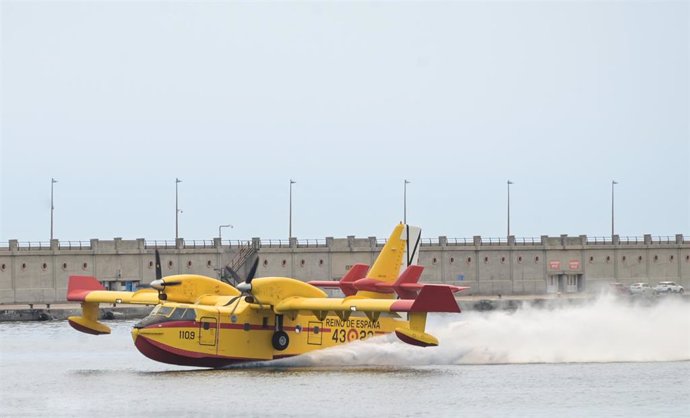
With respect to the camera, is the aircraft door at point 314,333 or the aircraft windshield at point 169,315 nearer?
the aircraft windshield at point 169,315

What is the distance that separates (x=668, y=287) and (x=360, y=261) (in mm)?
29103

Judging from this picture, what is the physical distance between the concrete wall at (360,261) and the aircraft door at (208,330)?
7286 centimetres

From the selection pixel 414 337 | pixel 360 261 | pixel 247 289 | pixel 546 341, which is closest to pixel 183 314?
pixel 247 289

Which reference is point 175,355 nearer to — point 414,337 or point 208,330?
point 208,330

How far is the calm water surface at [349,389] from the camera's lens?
40.3 m

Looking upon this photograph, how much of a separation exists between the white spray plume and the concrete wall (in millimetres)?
67867

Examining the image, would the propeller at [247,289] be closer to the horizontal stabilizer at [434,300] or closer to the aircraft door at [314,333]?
the aircraft door at [314,333]

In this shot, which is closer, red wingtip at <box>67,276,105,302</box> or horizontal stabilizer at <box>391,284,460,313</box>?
horizontal stabilizer at <box>391,284,460,313</box>

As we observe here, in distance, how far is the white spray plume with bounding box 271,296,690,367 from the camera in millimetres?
51938

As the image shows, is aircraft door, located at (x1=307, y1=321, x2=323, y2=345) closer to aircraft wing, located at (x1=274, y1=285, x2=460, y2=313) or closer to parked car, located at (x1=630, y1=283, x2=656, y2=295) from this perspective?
aircraft wing, located at (x1=274, y1=285, x2=460, y2=313)

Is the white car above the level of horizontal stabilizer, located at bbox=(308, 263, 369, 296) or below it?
below

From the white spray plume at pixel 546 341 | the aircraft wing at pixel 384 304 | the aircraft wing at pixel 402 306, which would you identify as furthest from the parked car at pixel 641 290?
the aircraft wing at pixel 384 304

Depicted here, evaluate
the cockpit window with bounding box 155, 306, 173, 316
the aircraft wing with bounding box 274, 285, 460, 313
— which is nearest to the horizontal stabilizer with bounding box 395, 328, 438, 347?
the aircraft wing with bounding box 274, 285, 460, 313

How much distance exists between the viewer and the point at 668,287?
12544cm
